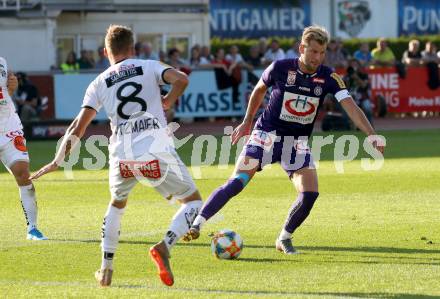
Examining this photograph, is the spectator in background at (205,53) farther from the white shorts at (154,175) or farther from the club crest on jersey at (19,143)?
the white shorts at (154,175)

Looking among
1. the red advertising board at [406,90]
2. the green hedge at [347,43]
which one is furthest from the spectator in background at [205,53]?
the green hedge at [347,43]

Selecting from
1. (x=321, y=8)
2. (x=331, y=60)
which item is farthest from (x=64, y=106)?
(x=321, y=8)

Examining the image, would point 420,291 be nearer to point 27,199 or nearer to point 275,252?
point 275,252

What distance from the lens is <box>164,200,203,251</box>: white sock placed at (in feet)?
28.7

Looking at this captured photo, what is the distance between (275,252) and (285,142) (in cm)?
103

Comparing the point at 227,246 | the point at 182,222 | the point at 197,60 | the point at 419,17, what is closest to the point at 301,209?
the point at 227,246

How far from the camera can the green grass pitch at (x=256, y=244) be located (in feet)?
29.1

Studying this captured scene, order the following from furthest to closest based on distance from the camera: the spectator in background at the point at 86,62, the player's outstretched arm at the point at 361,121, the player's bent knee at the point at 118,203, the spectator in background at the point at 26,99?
the spectator in background at the point at 86,62 < the spectator in background at the point at 26,99 < the player's outstretched arm at the point at 361,121 < the player's bent knee at the point at 118,203

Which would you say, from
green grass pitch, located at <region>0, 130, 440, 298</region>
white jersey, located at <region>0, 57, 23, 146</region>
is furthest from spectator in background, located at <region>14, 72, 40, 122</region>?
white jersey, located at <region>0, 57, 23, 146</region>

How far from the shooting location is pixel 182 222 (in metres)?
8.80

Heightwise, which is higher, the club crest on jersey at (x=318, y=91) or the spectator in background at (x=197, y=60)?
the club crest on jersey at (x=318, y=91)

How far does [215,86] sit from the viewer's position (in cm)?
3120

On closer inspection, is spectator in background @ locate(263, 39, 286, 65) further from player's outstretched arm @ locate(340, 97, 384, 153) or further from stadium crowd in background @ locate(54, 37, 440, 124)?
player's outstretched arm @ locate(340, 97, 384, 153)

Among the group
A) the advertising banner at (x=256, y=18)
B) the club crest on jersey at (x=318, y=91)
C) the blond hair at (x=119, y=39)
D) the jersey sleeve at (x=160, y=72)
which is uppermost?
the blond hair at (x=119, y=39)
